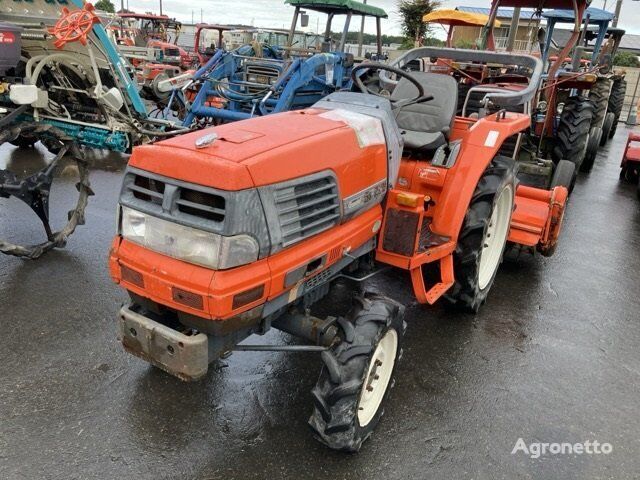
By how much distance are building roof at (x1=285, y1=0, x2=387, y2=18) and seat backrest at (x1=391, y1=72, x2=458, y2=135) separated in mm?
6234

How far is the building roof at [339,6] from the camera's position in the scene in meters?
8.84

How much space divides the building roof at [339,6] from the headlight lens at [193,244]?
7834 millimetres

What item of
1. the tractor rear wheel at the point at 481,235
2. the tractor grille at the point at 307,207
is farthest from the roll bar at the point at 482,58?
the tractor grille at the point at 307,207

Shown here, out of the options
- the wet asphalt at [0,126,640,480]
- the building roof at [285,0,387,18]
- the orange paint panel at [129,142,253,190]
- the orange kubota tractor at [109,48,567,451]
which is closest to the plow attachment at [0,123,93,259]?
the wet asphalt at [0,126,640,480]

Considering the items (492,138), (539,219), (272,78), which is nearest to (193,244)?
(492,138)

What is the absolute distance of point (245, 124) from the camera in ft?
8.10

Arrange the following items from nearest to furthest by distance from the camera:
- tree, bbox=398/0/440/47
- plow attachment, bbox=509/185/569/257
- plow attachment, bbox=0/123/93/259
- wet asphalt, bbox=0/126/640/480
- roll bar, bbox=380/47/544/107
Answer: wet asphalt, bbox=0/126/640/480, roll bar, bbox=380/47/544/107, plow attachment, bbox=0/123/93/259, plow attachment, bbox=509/185/569/257, tree, bbox=398/0/440/47

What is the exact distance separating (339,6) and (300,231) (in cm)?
784

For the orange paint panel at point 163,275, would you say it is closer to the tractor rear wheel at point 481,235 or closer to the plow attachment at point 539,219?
the tractor rear wheel at point 481,235

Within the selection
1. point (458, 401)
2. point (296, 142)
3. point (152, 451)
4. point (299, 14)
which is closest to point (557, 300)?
point (458, 401)

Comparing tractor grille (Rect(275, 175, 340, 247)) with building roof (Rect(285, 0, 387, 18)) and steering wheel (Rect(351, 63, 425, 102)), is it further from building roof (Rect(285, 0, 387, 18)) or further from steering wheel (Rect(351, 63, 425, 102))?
building roof (Rect(285, 0, 387, 18))

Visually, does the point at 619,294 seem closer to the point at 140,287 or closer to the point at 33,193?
the point at 140,287

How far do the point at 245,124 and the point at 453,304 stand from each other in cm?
201

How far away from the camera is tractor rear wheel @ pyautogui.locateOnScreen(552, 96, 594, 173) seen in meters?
6.23
